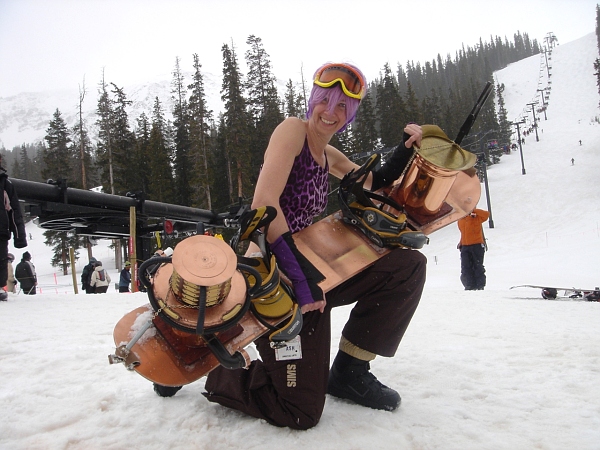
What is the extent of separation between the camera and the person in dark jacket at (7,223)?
16.6 ft

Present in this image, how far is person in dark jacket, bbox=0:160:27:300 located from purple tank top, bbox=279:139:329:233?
455cm

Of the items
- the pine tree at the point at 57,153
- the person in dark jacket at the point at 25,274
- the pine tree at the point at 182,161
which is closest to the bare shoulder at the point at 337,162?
the person in dark jacket at the point at 25,274

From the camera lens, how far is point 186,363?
5.26 ft

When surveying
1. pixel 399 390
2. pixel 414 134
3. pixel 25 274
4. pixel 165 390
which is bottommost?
pixel 25 274

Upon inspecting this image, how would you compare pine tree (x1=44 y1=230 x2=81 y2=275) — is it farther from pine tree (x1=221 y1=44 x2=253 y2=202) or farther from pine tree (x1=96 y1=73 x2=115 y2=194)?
pine tree (x1=221 y1=44 x2=253 y2=202)

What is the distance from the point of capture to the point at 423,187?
2.46 metres

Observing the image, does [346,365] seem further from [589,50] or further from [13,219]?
[589,50]

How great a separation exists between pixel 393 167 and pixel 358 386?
133cm

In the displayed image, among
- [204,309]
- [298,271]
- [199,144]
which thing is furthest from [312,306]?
[199,144]

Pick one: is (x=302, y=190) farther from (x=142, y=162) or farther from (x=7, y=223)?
(x=142, y=162)

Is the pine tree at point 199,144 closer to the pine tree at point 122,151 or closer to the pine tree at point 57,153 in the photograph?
the pine tree at point 122,151

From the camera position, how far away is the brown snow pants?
1.79 metres

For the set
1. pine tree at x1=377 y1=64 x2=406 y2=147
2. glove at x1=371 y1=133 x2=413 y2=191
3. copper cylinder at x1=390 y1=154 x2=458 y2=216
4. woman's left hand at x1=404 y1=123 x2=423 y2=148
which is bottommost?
copper cylinder at x1=390 y1=154 x2=458 y2=216

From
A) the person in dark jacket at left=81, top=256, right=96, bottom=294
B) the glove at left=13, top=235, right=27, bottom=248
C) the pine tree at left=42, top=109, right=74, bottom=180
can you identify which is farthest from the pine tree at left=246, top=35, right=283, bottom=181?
the glove at left=13, top=235, right=27, bottom=248
